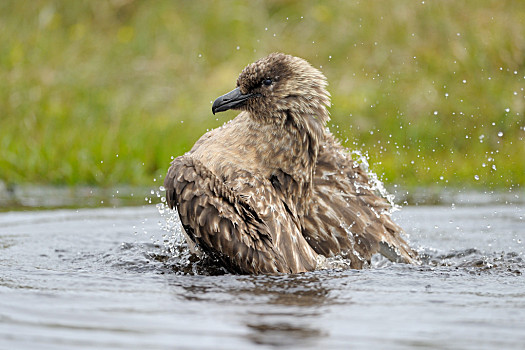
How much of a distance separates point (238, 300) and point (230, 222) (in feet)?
2.09

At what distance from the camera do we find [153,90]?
1060 centimetres

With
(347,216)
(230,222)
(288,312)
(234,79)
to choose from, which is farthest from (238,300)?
(234,79)

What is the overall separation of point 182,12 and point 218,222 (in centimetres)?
790

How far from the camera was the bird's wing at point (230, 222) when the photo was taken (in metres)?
4.56

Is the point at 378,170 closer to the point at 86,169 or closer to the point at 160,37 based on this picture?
the point at 86,169

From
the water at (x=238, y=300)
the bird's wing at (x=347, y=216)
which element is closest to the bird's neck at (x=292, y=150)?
the bird's wing at (x=347, y=216)

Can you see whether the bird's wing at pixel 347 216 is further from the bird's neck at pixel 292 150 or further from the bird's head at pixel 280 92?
the bird's head at pixel 280 92

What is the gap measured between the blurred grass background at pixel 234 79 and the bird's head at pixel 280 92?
3536mm

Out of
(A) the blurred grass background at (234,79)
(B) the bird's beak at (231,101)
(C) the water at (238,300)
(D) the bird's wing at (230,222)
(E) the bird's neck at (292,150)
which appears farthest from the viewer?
(A) the blurred grass background at (234,79)

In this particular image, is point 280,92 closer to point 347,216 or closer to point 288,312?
point 347,216

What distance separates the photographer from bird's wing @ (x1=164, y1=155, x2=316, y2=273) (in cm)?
456

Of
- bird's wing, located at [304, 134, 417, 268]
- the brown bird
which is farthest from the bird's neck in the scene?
bird's wing, located at [304, 134, 417, 268]

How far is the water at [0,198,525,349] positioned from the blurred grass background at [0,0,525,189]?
270cm

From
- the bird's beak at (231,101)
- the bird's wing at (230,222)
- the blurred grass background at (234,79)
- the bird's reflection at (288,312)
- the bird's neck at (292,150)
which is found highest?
the blurred grass background at (234,79)
